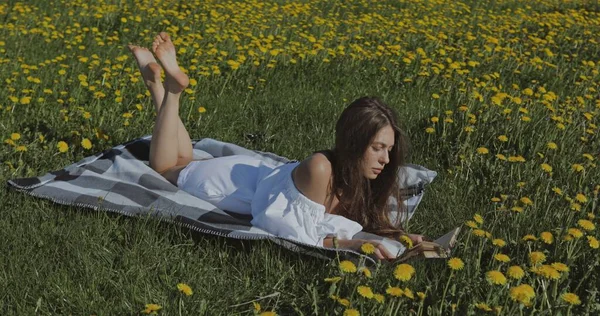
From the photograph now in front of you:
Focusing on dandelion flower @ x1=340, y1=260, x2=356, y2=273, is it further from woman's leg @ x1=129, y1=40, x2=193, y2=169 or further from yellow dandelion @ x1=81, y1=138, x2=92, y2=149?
yellow dandelion @ x1=81, y1=138, x2=92, y2=149

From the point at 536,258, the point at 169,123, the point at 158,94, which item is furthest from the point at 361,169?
the point at 158,94

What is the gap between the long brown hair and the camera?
3068 millimetres

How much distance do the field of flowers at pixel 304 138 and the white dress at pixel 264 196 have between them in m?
0.16

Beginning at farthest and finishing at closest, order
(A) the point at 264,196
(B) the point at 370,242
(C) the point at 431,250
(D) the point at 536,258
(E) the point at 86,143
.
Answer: (E) the point at 86,143, (A) the point at 264,196, (B) the point at 370,242, (C) the point at 431,250, (D) the point at 536,258

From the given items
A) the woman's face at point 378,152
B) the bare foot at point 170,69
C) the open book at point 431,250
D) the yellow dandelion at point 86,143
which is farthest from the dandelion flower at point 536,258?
the yellow dandelion at point 86,143

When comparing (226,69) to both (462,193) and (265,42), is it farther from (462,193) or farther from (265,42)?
(462,193)

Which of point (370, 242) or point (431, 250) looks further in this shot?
point (370, 242)

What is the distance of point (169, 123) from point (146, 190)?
13.6 inches

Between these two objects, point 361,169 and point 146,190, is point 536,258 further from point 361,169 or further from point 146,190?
point 146,190

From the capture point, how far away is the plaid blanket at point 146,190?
3078mm

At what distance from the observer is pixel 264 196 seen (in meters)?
3.35

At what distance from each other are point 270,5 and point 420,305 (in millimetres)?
6187

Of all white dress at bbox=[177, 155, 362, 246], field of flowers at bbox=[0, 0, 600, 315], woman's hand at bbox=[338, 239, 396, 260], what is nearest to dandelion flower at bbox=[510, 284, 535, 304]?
field of flowers at bbox=[0, 0, 600, 315]

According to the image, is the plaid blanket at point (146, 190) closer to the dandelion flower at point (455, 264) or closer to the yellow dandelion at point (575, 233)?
the dandelion flower at point (455, 264)
